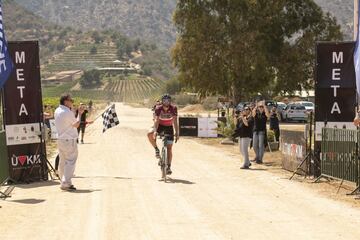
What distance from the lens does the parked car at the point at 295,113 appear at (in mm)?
51669

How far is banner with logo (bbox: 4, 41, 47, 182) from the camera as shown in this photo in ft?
48.5

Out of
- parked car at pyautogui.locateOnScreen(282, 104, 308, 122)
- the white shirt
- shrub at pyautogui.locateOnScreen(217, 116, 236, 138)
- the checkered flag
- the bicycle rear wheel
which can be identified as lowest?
parked car at pyautogui.locateOnScreen(282, 104, 308, 122)

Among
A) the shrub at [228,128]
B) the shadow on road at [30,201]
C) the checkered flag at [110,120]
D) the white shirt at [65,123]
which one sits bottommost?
the shrub at [228,128]

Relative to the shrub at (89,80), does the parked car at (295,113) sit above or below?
below

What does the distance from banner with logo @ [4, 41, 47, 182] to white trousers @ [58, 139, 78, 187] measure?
1.64m

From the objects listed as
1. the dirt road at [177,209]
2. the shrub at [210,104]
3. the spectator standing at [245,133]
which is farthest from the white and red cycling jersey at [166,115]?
the shrub at [210,104]

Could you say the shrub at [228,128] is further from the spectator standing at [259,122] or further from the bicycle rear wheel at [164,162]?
the bicycle rear wheel at [164,162]

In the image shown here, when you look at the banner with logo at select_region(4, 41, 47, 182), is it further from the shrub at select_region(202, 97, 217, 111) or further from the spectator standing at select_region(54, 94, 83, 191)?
the shrub at select_region(202, 97, 217, 111)

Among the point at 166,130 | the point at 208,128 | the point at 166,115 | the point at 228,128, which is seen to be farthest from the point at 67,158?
the point at 208,128

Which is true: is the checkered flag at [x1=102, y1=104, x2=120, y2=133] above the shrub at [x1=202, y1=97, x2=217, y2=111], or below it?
above

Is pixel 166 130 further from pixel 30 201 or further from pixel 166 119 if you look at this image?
pixel 30 201

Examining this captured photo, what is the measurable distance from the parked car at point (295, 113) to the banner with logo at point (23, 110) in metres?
38.2

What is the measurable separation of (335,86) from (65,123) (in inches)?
241

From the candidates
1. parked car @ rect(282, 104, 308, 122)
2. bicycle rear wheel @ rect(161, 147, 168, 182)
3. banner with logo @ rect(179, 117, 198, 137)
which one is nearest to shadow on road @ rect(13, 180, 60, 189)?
bicycle rear wheel @ rect(161, 147, 168, 182)
